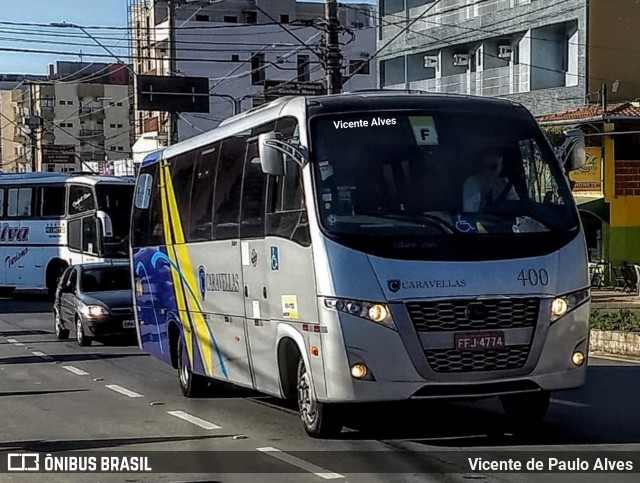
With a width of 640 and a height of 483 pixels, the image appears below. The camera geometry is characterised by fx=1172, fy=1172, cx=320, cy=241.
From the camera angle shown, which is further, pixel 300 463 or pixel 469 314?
pixel 469 314

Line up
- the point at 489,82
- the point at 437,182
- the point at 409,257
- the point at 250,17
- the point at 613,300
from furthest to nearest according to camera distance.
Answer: the point at 250,17 → the point at 489,82 → the point at 613,300 → the point at 437,182 → the point at 409,257

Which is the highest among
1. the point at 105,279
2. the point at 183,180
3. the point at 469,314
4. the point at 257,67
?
the point at 257,67

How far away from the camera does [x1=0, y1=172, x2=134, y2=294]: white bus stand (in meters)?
34.3

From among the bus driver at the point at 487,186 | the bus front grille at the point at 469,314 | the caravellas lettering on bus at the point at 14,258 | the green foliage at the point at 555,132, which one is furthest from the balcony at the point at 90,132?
the bus front grille at the point at 469,314

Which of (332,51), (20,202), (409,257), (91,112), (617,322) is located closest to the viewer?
(409,257)

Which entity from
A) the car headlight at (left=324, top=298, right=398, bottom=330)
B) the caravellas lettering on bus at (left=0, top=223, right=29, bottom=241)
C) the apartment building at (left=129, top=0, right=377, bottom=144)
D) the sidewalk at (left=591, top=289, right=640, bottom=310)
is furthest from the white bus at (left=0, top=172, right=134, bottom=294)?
the apartment building at (left=129, top=0, right=377, bottom=144)

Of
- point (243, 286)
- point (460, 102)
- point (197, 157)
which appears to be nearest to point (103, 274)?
point (197, 157)

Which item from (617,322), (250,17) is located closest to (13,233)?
(617,322)

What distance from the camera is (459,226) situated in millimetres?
9953

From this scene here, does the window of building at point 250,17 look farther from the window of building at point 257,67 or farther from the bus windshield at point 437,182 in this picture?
the bus windshield at point 437,182

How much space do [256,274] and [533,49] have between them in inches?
Answer: 1189

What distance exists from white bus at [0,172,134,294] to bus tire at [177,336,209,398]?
19.7 metres

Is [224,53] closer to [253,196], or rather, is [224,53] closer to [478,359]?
[253,196]

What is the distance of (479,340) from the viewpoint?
9.70 m
